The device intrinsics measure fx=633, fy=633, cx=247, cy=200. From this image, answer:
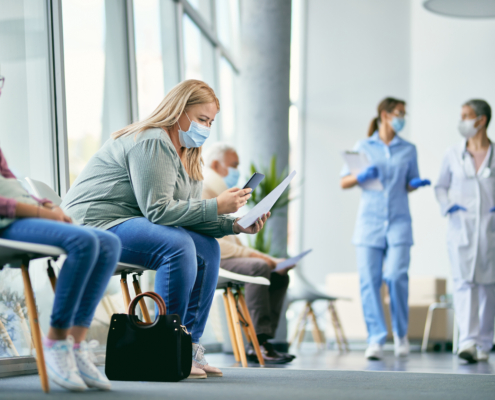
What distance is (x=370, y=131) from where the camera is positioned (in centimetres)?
425

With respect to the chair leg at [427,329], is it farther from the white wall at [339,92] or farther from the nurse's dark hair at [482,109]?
the white wall at [339,92]

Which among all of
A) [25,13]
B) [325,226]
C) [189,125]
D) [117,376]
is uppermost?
[25,13]

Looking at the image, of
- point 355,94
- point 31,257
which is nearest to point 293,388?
point 31,257

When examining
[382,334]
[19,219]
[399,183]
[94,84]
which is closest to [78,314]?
[19,219]

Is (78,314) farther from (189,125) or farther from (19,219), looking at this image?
(189,125)

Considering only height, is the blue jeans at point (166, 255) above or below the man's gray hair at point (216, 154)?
below

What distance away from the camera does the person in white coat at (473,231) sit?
3.65m

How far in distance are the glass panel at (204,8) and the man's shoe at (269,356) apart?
11.2 feet

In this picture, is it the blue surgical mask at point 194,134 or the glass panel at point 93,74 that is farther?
the glass panel at point 93,74

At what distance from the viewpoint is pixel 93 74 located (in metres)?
3.56

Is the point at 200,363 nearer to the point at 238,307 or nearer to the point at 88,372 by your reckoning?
the point at 88,372

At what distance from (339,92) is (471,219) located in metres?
5.01

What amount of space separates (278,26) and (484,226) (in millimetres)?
2443

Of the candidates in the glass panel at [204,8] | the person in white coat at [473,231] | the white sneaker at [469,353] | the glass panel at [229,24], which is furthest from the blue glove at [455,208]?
the glass panel at [229,24]
